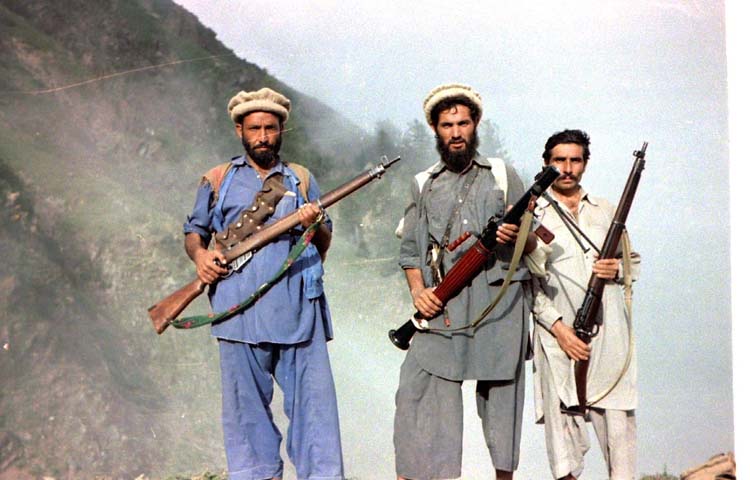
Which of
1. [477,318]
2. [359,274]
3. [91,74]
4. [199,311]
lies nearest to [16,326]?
[199,311]

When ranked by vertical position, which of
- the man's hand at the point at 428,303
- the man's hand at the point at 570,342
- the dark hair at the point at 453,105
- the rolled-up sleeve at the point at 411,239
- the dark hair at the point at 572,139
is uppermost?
the dark hair at the point at 453,105

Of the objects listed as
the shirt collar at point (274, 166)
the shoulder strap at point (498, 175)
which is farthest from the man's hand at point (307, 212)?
the shoulder strap at point (498, 175)

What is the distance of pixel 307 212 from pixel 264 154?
0.39 metres

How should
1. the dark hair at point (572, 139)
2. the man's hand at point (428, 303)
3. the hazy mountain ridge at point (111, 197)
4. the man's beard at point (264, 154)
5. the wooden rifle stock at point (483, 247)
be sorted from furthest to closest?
the hazy mountain ridge at point (111, 197) → the dark hair at point (572, 139) → the man's beard at point (264, 154) → the man's hand at point (428, 303) → the wooden rifle stock at point (483, 247)

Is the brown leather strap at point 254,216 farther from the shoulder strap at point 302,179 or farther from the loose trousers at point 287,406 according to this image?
the loose trousers at point 287,406

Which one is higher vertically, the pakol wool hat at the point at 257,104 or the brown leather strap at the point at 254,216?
the pakol wool hat at the point at 257,104

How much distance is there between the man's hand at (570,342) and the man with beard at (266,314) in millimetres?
1165

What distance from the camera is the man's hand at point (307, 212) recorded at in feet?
19.5

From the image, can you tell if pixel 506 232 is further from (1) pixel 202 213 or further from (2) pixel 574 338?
(1) pixel 202 213

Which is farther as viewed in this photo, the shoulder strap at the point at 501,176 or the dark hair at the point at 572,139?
the dark hair at the point at 572,139

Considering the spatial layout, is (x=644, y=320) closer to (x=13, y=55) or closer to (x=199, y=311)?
(x=199, y=311)

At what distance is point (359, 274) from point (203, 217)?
Result: 6.21 ft

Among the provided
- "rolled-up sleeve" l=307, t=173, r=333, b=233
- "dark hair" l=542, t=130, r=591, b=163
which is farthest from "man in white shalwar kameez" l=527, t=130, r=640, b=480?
"rolled-up sleeve" l=307, t=173, r=333, b=233

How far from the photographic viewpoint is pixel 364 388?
7.75 metres
